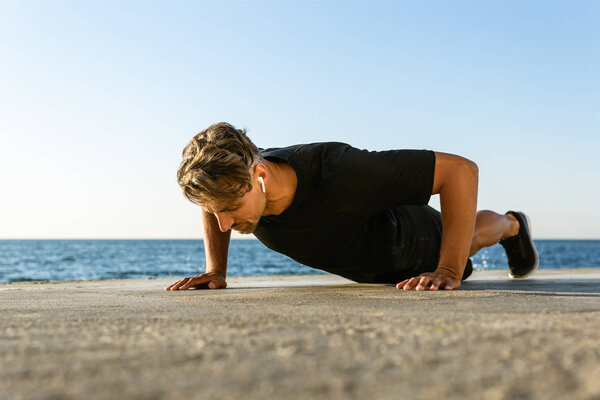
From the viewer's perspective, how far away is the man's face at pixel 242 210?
2.55 meters

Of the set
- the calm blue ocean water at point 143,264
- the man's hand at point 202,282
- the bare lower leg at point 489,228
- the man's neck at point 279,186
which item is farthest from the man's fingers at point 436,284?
the calm blue ocean water at point 143,264

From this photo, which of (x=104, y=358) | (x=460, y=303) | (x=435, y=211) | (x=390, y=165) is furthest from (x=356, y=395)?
(x=435, y=211)

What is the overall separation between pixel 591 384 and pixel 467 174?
2.07 meters

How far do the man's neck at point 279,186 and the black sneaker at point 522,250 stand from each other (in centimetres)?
208

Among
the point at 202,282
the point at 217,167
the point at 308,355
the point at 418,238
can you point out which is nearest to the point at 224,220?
the point at 217,167

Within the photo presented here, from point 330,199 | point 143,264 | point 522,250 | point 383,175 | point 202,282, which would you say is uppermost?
point 383,175

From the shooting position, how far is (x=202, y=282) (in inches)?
124

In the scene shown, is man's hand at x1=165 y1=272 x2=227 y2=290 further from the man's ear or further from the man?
the man's ear

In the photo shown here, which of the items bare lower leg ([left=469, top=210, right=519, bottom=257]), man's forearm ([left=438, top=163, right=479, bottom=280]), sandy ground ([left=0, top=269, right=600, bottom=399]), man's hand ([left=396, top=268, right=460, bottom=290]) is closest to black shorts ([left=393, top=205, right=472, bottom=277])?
bare lower leg ([left=469, top=210, right=519, bottom=257])

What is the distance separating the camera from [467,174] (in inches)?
106

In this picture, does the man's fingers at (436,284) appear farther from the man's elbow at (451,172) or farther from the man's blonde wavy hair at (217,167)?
the man's blonde wavy hair at (217,167)

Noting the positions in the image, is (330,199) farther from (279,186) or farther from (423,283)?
(423,283)

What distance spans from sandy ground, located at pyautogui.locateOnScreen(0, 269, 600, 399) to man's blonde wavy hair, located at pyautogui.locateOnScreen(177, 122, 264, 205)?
940mm

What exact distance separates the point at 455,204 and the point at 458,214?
0.18 feet
